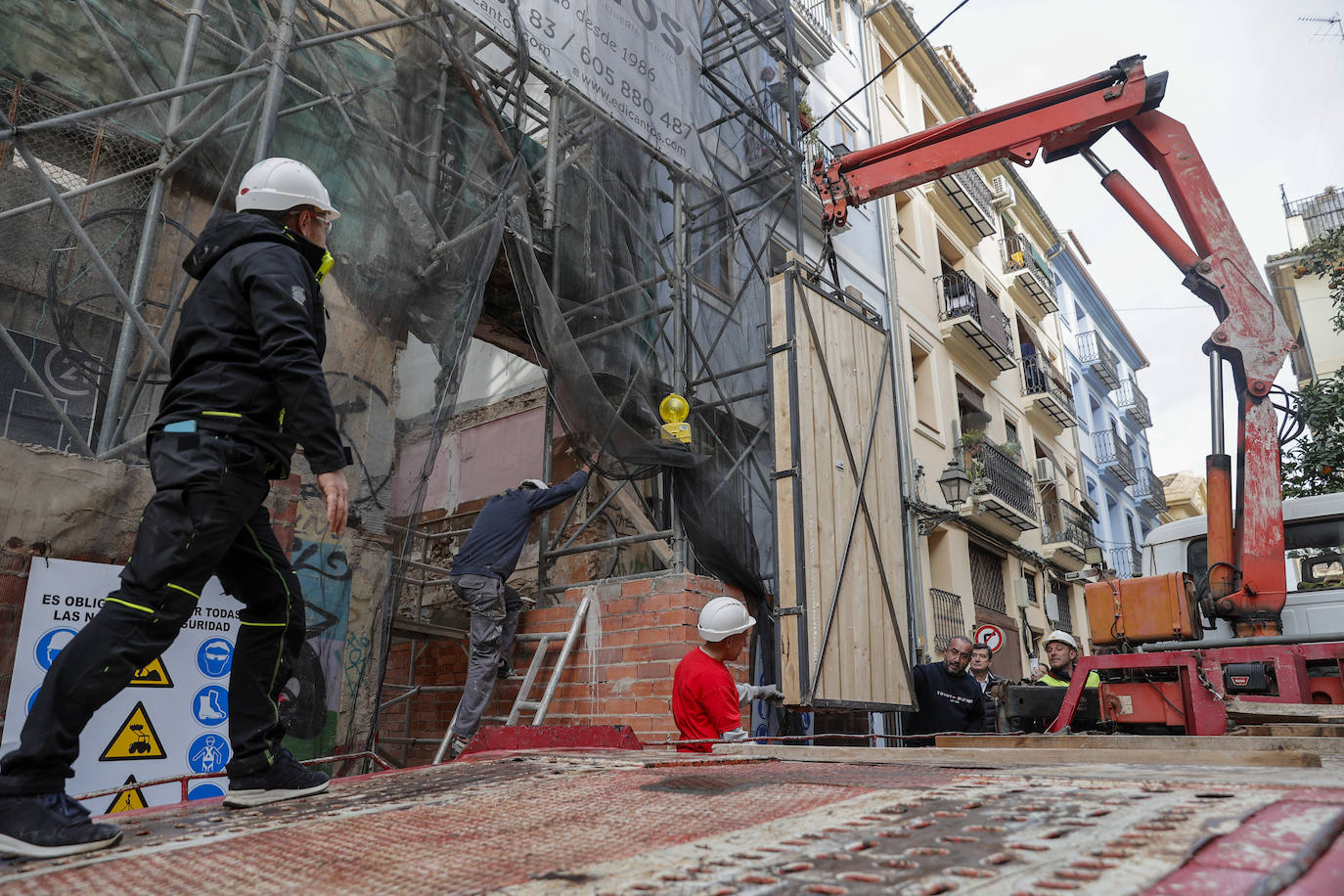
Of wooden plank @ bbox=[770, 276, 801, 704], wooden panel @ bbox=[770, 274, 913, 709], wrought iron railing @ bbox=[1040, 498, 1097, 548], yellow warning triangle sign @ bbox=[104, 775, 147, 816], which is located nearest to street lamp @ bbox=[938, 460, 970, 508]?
wooden panel @ bbox=[770, 274, 913, 709]

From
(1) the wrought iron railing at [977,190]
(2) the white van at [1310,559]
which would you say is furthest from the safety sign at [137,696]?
(1) the wrought iron railing at [977,190]

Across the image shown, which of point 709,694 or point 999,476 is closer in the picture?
point 709,694

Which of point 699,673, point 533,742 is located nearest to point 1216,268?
point 699,673

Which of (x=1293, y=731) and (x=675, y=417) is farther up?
(x=675, y=417)

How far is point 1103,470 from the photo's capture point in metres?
22.7

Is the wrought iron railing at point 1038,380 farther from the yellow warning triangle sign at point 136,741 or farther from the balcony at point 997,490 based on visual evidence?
the yellow warning triangle sign at point 136,741

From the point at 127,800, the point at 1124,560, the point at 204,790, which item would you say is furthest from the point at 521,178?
the point at 1124,560

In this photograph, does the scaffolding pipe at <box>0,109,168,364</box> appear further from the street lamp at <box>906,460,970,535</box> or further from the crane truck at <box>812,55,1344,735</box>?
the street lamp at <box>906,460,970,535</box>

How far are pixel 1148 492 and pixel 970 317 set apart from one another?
50.4 ft

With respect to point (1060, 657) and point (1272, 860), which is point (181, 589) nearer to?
point (1272, 860)

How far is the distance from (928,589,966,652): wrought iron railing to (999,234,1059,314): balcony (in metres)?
9.23

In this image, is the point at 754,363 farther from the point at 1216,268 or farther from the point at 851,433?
the point at 1216,268

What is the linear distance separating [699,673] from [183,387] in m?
2.34

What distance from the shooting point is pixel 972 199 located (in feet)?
52.3
